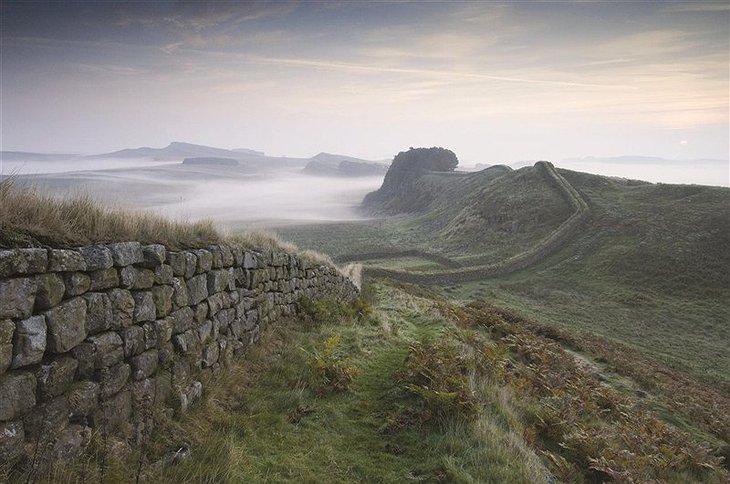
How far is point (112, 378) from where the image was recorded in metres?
4.69

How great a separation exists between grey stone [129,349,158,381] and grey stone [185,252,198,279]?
131 centimetres

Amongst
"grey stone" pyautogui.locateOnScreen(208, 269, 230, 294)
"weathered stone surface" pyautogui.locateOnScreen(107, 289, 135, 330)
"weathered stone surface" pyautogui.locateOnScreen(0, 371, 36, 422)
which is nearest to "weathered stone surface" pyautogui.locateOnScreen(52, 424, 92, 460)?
"weathered stone surface" pyautogui.locateOnScreen(0, 371, 36, 422)

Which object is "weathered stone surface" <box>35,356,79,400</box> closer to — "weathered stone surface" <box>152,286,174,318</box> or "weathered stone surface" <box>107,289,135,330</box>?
"weathered stone surface" <box>107,289,135,330</box>

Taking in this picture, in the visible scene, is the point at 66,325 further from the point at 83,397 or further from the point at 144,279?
the point at 144,279

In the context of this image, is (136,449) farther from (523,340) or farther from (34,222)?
(523,340)

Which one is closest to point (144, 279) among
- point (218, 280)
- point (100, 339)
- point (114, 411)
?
point (100, 339)

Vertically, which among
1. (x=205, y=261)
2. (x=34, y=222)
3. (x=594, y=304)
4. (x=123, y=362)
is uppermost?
(x=34, y=222)

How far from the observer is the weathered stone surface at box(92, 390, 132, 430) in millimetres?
4480

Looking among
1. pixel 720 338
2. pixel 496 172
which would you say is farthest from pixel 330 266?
pixel 496 172

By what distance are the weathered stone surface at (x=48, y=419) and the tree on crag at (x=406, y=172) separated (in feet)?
485

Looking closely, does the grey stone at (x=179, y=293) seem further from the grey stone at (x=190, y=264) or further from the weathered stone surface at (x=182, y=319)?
the grey stone at (x=190, y=264)

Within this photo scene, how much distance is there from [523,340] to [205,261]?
12859 millimetres

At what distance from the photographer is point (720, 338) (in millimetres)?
28547

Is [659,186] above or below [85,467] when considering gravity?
above
